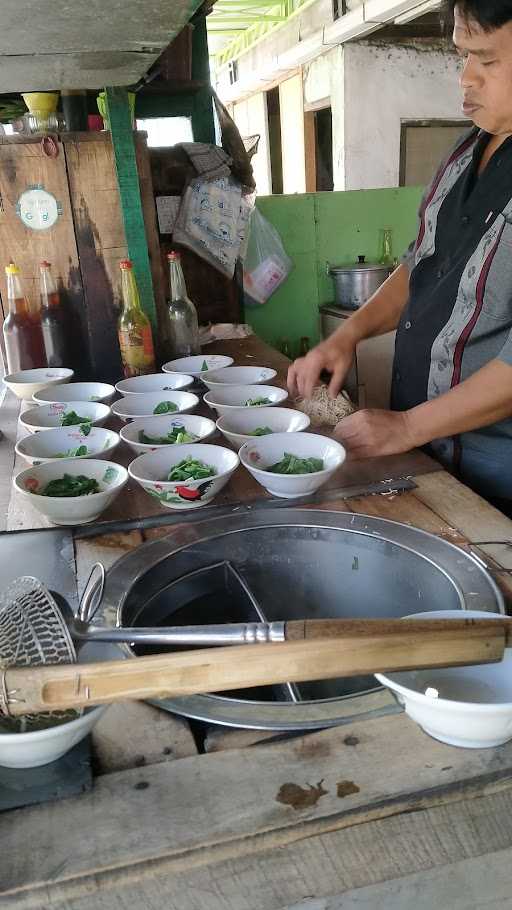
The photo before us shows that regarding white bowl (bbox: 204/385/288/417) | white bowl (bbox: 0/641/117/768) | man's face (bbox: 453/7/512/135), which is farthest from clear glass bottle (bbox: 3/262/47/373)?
white bowl (bbox: 0/641/117/768)

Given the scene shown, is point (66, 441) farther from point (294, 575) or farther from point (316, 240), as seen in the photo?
point (316, 240)

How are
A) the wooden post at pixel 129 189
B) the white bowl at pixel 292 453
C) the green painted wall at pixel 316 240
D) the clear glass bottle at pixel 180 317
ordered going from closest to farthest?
the white bowl at pixel 292 453 < the wooden post at pixel 129 189 < the clear glass bottle at pixel 180 317 < the green painted wall at pixel 316 240

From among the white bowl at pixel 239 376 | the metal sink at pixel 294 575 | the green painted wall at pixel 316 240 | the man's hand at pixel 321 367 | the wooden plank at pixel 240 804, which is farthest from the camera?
the green painted wall at pixel 316 240

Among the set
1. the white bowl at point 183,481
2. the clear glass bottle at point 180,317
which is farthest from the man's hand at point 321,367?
the clear glass bottle at point 180,317

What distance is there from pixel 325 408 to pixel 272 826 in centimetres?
131

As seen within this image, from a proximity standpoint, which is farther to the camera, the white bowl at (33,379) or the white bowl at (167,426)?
the white bowl at (33,379)

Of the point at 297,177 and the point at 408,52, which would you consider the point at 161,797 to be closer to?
the point at 408,52

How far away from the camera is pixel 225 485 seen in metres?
1.52

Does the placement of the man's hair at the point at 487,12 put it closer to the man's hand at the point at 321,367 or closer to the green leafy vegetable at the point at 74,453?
the man's hand at the point at 321,367

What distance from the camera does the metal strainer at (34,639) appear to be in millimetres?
730

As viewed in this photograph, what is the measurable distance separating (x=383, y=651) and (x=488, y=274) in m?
1.18

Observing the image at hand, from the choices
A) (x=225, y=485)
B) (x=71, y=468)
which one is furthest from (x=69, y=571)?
(x=225, y=485)

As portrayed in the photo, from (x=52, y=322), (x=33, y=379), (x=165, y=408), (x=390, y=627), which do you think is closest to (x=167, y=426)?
(x=165, y=408)

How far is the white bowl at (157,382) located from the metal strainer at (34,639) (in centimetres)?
135
